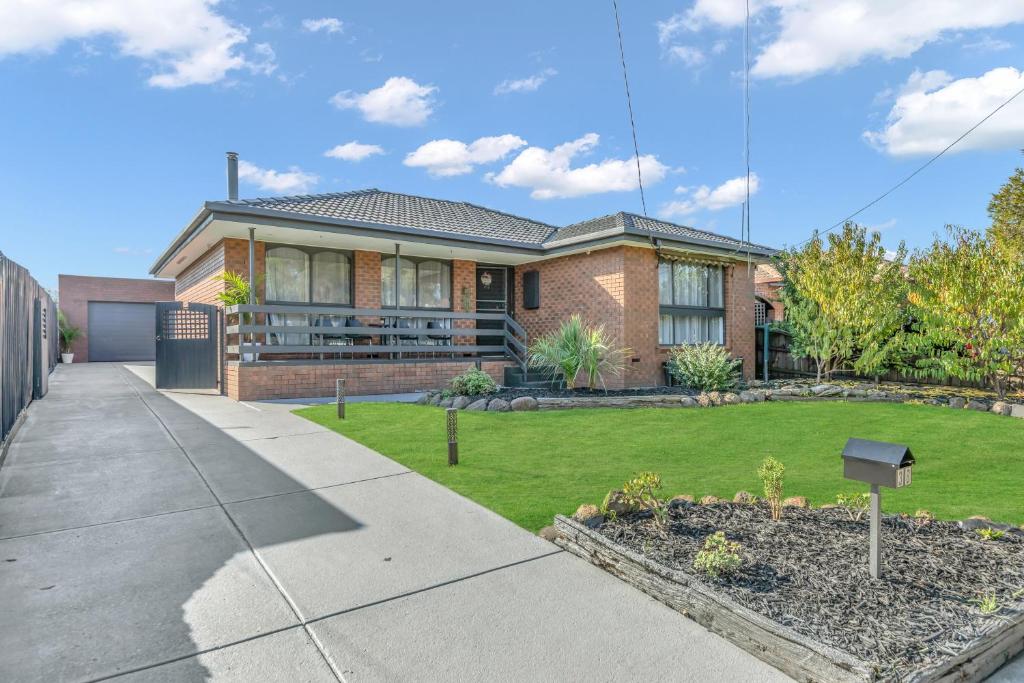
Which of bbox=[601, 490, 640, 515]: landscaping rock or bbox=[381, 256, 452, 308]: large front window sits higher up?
bbox=[381, 256, 452, 308]: large front window

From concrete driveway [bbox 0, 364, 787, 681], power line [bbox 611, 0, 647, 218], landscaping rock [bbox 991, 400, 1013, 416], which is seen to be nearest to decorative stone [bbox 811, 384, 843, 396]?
landscaping rock [bbox 991, 400, 1013, 416]

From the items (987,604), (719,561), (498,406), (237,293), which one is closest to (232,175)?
(237,293)

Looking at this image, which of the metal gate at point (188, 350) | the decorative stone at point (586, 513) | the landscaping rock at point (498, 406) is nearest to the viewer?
the decorative stone at point (586, 513)

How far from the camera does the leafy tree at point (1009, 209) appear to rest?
38.2ft

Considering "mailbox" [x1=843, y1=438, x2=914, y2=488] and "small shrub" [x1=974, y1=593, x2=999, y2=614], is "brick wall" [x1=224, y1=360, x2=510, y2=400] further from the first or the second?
"small shrub" [x1=974, y1=593, x2=999, y2=614]

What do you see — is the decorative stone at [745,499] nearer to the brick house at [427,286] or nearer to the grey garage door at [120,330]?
the brick house at [427,286]

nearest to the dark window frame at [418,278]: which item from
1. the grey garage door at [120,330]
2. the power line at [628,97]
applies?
the power line at [628,97]

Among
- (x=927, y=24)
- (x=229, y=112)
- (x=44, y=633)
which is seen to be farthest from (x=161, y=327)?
(x=927, y=24)

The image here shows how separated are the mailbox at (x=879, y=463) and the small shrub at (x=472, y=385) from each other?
7.69 m

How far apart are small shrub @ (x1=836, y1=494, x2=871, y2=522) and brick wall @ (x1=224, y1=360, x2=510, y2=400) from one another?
995 centimetres

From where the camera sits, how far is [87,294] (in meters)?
26.7

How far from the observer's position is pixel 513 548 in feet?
11.7

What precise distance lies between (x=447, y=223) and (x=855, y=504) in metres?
12.3

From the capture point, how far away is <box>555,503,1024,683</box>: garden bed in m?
2.29
